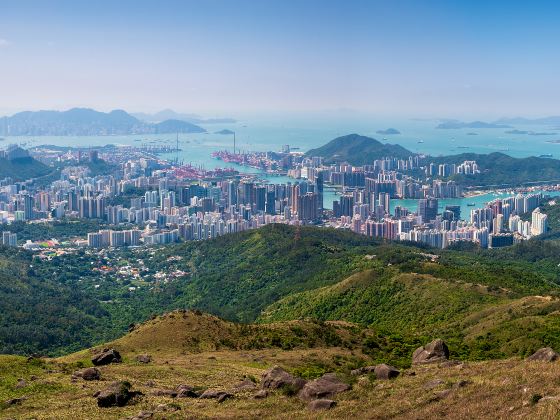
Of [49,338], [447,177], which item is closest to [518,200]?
[447,177]

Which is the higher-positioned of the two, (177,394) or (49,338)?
(177,394)

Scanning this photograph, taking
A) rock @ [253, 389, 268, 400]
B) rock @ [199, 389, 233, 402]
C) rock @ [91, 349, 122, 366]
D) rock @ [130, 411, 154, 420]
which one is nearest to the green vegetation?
rock @ [91, 349, 122, 366]

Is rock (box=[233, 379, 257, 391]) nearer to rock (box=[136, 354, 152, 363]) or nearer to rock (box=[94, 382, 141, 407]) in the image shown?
rock (box=[94, 382, 141, 407])

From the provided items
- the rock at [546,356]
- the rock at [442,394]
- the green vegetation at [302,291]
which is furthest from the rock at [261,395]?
the green vegetation at [302,291]

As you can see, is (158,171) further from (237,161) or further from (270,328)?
(270,328)

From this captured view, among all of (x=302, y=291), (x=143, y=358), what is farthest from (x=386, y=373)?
(x=302, y=291)

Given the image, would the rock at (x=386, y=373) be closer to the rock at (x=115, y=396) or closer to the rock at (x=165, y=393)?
the rock at (x=165, y=393)

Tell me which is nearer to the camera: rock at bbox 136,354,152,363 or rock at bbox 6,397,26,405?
rock at bbox 6,397,26,405
